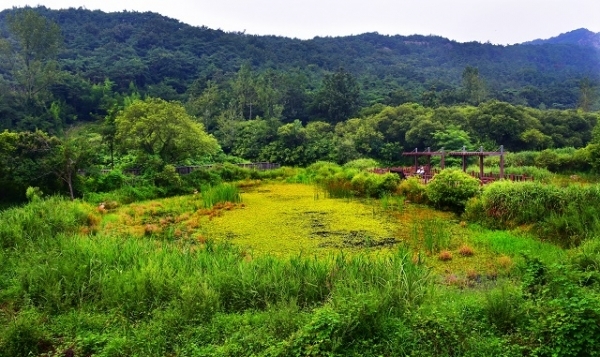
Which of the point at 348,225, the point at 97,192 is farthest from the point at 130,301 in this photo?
the point at 97,192

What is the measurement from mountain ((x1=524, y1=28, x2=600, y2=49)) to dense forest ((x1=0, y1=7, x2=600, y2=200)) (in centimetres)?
8691

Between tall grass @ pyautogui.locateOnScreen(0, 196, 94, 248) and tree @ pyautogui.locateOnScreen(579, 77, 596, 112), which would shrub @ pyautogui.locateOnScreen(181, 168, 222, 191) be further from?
tree @ pyautogui.locateOnScreen(579, 77, 596, 112)

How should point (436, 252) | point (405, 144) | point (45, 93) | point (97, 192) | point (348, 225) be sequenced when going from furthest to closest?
1. point (45, 93)
2. point (405, 144)
3. point (97, 192)
4. point (348, 225)
5. point (436, 252)

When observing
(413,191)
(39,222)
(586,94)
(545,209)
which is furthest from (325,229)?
(586,94)

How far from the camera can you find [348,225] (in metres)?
11.5

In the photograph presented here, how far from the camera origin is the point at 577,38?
153750mm

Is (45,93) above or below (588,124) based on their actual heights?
above

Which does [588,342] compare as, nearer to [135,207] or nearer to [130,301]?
[130,301]

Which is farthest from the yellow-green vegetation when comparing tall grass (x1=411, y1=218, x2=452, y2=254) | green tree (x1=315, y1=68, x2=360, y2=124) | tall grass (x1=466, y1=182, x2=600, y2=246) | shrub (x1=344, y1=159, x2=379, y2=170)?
green tree (x1=315, y1=68, x2=360, y2=124)

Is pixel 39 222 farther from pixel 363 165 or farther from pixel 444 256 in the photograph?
pixel 363 165

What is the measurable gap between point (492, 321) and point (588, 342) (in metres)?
1.06

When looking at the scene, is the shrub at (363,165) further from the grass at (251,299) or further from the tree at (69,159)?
the grass at (251,299)

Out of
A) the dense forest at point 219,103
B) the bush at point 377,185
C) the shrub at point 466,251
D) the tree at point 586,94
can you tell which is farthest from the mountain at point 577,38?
the shrub at point 466,251

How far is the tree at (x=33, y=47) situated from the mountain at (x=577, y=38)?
506ft
